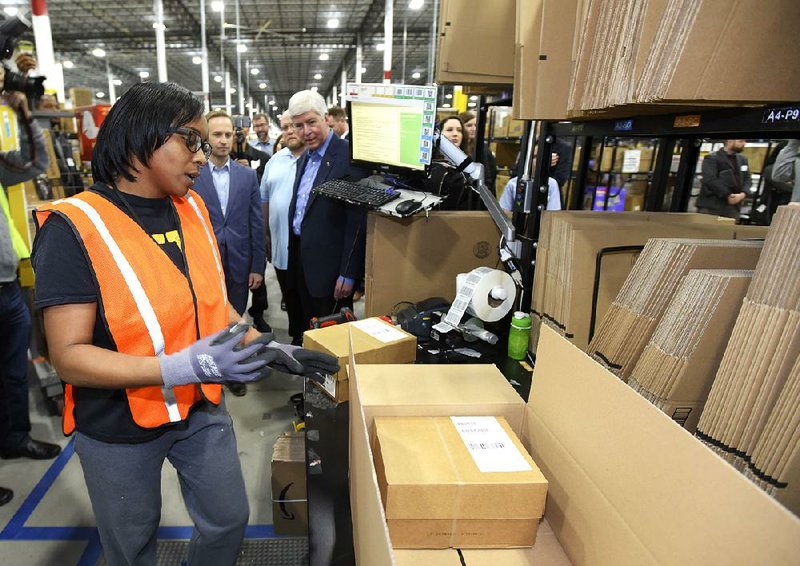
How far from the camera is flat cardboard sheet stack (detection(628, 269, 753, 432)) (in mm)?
858

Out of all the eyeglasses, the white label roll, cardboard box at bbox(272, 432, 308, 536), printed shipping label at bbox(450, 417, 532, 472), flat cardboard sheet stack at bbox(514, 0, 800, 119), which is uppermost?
flat cardboard sheet stack at bbox(514, 0, 800, 119)

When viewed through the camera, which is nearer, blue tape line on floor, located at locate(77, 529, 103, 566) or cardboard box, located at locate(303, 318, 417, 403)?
cardboard box, located at locate(303, 318, 417, 403)

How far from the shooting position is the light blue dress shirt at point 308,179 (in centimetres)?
249

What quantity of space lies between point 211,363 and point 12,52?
1598 mm

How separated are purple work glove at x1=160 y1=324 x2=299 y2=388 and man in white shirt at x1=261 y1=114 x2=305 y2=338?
177cm

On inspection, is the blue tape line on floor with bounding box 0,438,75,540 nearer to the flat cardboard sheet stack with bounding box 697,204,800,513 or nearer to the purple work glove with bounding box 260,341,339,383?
the purple work glove with bounding box 260,341,339,383

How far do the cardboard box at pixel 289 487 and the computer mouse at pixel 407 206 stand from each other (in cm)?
95

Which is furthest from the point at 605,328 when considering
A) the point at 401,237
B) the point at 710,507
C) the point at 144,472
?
the point at 144,472

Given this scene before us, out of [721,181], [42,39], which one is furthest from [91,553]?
[42,39]

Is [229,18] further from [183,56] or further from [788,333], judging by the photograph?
[788,333]

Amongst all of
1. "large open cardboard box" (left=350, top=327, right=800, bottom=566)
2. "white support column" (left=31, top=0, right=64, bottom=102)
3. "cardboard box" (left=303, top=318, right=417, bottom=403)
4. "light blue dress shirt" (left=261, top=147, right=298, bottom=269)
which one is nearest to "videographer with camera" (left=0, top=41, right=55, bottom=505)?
"light blue dress shirt" (left=261, top=147, right=298, bottom=269)

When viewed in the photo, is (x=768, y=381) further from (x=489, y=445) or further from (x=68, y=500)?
(x=68, y=500)

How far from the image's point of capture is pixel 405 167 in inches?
77.6

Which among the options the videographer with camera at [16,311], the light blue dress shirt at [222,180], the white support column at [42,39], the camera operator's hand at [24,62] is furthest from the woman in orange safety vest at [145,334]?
the white support column at [42,39]
